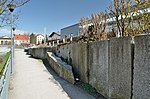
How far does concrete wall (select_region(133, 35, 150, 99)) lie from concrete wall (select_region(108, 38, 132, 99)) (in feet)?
0.86

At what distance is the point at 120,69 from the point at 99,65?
1.47 meters

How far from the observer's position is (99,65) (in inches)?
255

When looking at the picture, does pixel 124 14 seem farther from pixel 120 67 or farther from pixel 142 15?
pixel 120 67

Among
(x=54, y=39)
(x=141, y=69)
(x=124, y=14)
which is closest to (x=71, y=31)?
(x=54, y=39)

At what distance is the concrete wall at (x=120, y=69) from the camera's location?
15.5 ft

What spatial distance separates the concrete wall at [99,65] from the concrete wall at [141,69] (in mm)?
1529

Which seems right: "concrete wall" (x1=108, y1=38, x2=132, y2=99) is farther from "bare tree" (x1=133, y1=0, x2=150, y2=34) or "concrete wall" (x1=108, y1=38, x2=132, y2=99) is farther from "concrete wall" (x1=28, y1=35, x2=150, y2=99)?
"bare tree" (x1=133, y1=0, x2=150, y2=34)

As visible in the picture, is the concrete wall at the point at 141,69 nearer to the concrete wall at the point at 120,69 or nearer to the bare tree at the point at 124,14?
the concrete wall at the point at 120,69

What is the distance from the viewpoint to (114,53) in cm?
539

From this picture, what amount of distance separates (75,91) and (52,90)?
36.9 inches

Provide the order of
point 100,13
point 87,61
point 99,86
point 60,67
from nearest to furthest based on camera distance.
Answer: point 99,86
point 87,61
point 60,67
point 100,13

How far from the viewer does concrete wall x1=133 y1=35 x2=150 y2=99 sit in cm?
402

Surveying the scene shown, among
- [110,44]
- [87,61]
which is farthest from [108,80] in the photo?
[87,61]

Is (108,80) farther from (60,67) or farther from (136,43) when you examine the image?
(60,67)
